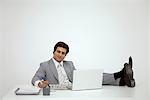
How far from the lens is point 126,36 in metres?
4.28

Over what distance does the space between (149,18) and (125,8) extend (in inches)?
14.5

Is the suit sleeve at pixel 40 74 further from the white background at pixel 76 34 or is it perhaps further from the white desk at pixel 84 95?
the white desk at pixel 84 95

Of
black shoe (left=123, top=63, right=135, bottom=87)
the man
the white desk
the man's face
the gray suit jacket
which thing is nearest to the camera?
the white desk

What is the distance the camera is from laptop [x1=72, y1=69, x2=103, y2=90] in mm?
3336

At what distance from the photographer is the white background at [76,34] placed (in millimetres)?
4207

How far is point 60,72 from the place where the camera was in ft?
13.5

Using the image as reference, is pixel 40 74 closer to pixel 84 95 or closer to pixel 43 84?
pixel 43 84

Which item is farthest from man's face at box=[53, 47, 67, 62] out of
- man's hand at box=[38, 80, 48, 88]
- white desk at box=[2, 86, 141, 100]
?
white desk at box=[2, 86, 141, 100]

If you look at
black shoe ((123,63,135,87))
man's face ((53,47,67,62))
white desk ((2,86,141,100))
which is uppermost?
man's face ((53,47,67,62))

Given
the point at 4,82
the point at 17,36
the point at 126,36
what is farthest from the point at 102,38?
the point at 4,82

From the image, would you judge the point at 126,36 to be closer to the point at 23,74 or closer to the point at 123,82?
the point at 123,82

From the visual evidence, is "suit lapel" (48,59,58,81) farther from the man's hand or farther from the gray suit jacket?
the man's hand

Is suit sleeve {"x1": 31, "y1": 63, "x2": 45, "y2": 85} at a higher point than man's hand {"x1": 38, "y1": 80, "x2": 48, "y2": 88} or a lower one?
higher

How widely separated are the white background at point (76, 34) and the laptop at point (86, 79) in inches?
31.4
